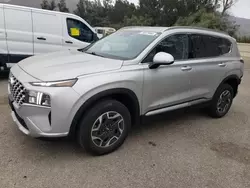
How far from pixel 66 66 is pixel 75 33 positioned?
473cm

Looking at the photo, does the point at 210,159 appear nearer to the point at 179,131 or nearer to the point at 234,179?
the point at 234,179

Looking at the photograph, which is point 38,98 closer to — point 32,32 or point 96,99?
point 96,99

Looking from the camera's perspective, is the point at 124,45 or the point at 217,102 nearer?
the point at 124,45

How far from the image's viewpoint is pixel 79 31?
285 inches

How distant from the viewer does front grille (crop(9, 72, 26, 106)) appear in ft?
8.32

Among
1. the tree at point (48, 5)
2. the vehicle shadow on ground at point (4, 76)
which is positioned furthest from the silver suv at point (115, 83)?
the tree at point (48, 5)

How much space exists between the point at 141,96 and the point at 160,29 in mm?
1116

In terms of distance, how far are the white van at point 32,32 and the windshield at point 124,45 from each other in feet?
10.6

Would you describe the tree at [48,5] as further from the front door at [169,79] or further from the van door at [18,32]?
the front door at [169,79]

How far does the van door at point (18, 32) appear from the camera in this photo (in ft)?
19.5

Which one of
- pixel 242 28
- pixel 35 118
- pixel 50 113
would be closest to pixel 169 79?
pixel 50 113

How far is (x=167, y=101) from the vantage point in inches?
134

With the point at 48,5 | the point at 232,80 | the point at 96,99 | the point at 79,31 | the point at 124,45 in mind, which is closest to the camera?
the point at 96,99

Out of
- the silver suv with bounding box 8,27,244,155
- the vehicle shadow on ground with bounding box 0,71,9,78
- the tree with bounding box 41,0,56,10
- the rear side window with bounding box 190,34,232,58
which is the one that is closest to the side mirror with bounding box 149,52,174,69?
the silver suv with bounding box 8,27,244,155
